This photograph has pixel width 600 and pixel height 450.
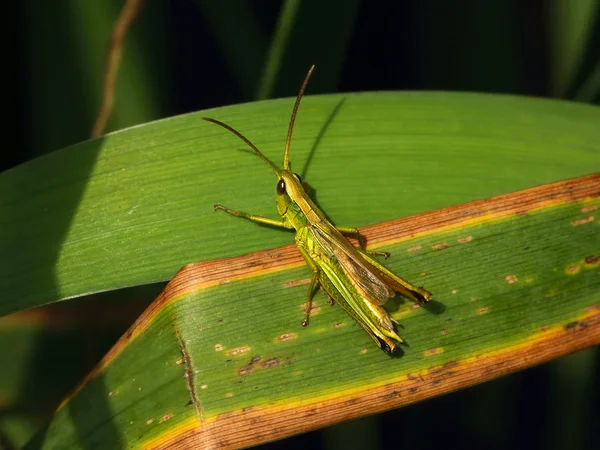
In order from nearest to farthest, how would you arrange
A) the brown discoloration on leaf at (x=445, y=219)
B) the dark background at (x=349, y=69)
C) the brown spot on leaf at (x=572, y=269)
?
the brown discoloration on leaf at (x=445, y=219)
the brown spot on leaf at (x=572, y=269)
the dark background at (x=349, y=69)

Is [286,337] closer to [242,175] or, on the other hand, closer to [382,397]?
[382,397]

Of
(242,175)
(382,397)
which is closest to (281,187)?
(242,175)

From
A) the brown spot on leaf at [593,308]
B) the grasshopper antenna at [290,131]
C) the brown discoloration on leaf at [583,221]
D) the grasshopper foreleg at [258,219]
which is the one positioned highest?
the grasshopper antenna at [290,131]

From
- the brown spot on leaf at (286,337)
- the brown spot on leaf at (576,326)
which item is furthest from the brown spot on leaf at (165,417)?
the brown spot on leaf at (576,326)

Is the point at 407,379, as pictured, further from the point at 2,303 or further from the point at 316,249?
the point at 2,303

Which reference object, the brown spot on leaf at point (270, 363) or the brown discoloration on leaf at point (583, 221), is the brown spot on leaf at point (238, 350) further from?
the brown discoloration on leaf at point (583, 221)

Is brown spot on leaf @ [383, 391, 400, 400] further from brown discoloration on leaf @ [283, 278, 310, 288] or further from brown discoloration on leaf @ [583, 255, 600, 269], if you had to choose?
brown discoloration on leaf @ [583, 255, 600, 269]
